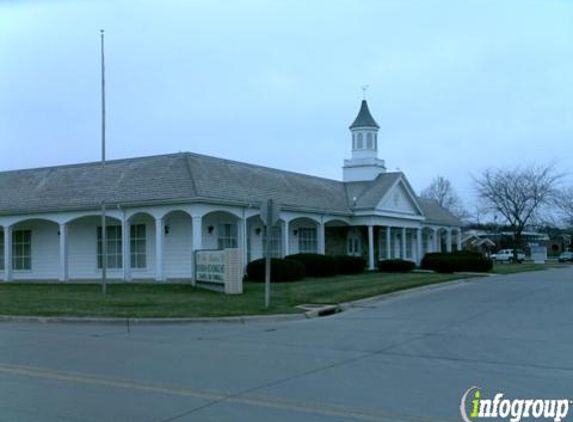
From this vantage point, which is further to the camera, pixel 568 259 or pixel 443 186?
pixel 443 186

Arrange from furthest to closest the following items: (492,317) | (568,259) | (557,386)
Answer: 1. (568,259)
2. (492,317)
3. (557,386)

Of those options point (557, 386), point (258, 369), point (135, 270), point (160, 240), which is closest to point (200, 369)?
point (258, 369)

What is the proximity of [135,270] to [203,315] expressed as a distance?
13.6m

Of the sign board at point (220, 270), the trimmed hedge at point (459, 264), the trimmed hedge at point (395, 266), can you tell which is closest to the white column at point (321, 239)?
the trimmed hedge at point (395, 266)

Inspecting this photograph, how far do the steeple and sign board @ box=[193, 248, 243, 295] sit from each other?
1997 cm

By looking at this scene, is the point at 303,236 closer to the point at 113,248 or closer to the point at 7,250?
the point at 113,248

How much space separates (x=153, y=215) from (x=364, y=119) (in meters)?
20.7

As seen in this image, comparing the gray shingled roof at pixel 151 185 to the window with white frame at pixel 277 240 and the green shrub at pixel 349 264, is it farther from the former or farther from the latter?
the green shrub at pixel 349 264

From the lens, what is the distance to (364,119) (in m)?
43.5

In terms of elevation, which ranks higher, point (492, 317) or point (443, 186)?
point (443, 186)

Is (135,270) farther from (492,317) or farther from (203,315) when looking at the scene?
(492,317)

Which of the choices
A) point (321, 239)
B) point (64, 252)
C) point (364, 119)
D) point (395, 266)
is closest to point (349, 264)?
point (321, 239)

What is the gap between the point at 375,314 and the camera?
17.2 metres

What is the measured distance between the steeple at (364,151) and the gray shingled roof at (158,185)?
626cm
